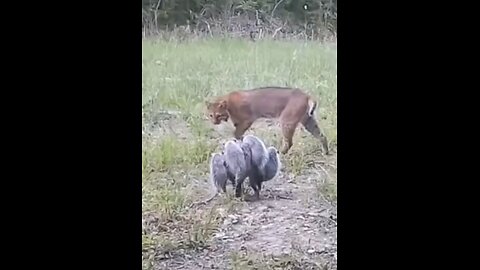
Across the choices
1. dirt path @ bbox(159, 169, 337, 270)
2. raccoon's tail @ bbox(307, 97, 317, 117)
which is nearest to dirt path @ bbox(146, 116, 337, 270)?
dirt path @ bbox(159, 169, 337, 270)

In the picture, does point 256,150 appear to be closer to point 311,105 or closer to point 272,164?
point 272,164

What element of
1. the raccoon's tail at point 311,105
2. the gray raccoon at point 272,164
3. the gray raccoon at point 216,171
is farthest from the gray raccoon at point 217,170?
the raccoon's tail at point 311,105

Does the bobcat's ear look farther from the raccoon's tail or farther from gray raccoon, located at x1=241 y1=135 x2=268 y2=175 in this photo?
the raccoon's tail

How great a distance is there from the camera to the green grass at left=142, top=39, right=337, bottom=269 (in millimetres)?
1771

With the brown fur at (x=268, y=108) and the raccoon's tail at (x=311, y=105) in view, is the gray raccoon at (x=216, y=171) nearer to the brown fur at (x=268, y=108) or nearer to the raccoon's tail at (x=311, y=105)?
the brown fur at (x=268, y=108)

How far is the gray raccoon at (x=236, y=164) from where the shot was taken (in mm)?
1788

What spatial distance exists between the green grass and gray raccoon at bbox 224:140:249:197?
0.03 metres

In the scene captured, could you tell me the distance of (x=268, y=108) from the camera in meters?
1.79

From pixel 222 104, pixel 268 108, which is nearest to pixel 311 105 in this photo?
pixel 268 108

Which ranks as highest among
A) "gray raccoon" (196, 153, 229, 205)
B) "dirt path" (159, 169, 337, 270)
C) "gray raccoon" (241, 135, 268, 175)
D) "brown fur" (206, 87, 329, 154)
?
"brown fur" (206, 87, 329, 154)
